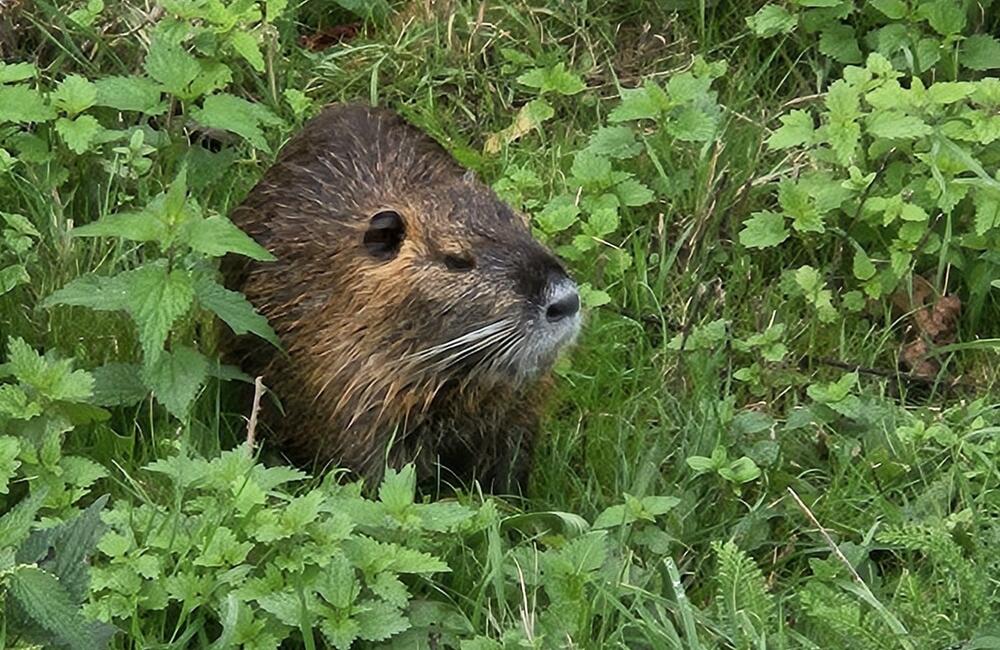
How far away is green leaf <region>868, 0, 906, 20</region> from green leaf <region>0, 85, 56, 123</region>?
1785 mm

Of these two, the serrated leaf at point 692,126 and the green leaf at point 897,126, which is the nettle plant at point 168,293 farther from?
the green leaf at point 897,126

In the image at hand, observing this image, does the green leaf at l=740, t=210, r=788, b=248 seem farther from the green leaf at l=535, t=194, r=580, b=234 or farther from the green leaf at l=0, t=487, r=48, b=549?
the green leaf at l=0, t=487, r=48, b=549

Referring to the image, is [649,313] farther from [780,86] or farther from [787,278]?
[780,86]

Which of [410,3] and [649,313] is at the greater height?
[410,3]

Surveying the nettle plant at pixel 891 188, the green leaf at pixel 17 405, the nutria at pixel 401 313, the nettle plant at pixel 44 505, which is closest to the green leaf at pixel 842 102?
the nettle plant at pixel 891 188

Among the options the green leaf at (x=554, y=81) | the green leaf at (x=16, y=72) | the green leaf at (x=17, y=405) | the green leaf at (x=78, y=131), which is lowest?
the green leaf at (x=554, y=81)

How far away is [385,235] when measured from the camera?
3498 millimetres

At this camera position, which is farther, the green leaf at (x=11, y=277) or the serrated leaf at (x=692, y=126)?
the serrated leaf at (x=692, y=126)

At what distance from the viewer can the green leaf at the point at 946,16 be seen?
14.3 feet

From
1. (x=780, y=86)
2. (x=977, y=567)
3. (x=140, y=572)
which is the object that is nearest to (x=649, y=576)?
(x=977, y=567)

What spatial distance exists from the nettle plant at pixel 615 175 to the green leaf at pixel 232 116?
558 mm

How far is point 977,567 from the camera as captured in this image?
3.00 metres

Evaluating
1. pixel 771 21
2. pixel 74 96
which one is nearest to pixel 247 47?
pixel 74 96

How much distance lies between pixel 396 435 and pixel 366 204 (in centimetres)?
44
